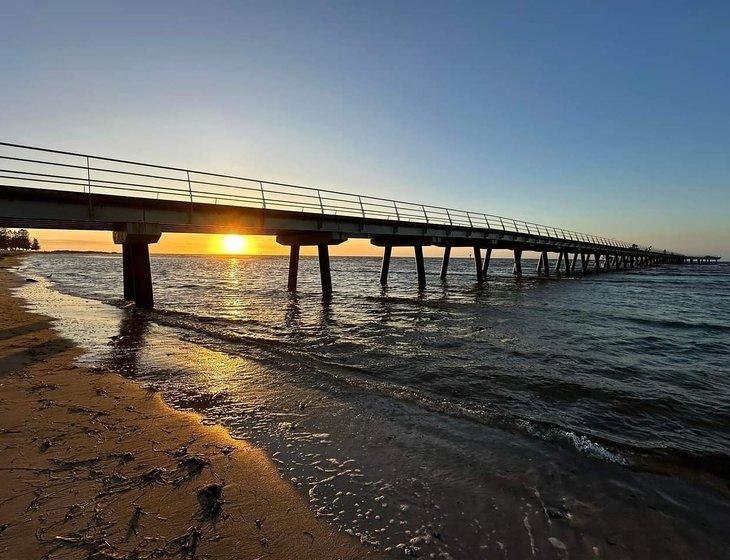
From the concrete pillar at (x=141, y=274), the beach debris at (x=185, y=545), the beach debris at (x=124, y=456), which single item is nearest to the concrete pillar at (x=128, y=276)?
the concrete pillar at (x=141, y=274)

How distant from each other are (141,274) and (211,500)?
1481 centimetres

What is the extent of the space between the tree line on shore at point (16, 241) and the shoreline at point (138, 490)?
14417cm

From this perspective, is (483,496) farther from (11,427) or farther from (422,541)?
(11,427)

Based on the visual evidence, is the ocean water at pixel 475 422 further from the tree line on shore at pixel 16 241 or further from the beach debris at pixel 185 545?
the tree line on shore at pixel 16 241

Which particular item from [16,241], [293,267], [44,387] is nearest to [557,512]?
[44,387]

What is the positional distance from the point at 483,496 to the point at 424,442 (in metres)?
1.15

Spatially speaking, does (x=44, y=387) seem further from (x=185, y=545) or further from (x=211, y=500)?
(x=185, y=545)

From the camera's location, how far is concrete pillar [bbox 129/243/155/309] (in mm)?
15250

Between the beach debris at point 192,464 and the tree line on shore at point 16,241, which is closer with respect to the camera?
the beach debris at point 192,464

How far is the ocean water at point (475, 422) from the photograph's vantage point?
3.26m

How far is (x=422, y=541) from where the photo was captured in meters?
2.98

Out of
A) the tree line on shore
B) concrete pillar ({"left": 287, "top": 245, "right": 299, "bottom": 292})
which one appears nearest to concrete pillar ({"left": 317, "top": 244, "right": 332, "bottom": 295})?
concrete pillar ({"left": 287, "top": 245, "right": 299, "bottom": 292})

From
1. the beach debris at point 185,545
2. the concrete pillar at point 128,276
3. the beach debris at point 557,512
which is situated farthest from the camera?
the concrete pillar at point 128,276

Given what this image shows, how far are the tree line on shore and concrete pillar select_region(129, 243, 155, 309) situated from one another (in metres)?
132
